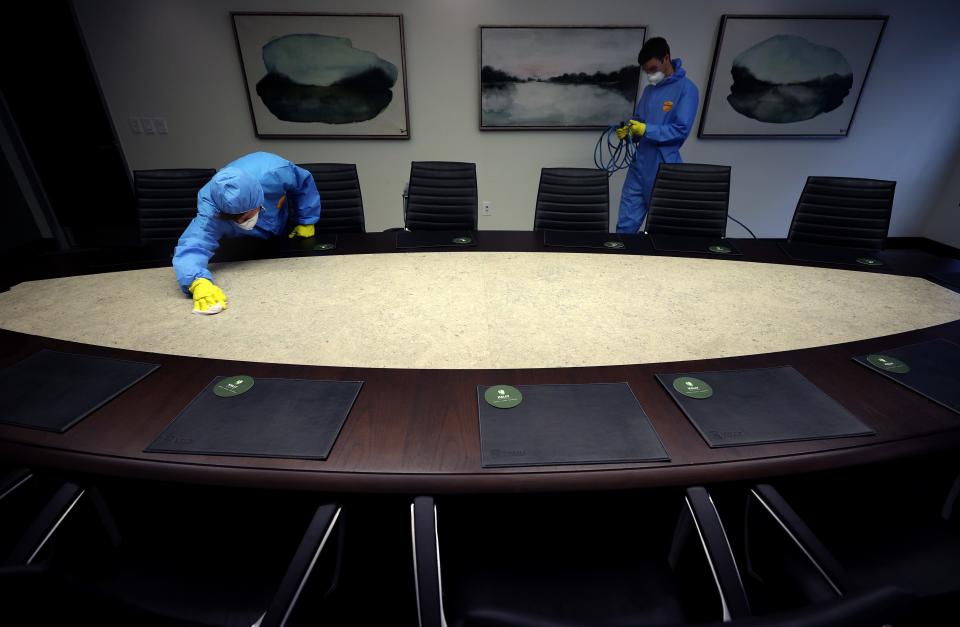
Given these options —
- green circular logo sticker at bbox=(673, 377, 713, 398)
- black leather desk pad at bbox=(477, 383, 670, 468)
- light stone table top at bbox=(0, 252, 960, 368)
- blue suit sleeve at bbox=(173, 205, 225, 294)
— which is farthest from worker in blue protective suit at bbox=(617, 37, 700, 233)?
blue suit sleeve at bbox=(173, 205, 225, 294)

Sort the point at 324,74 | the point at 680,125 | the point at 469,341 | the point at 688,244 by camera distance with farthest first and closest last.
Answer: the point at 324,74 < the point at 680,125 < the point at 688,244 < the point at 469,341

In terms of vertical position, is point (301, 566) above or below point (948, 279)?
below

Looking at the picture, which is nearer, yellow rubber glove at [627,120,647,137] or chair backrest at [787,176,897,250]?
chair backrest at [787,176,897,250]

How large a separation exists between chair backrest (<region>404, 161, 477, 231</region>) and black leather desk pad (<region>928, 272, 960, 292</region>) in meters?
1.93

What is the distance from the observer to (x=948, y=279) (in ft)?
5.12

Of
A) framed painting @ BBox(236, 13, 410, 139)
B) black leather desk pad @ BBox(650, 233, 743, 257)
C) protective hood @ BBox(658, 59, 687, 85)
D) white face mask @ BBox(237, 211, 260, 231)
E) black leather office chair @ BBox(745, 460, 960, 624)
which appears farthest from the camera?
framed painting @ BBox(236, 13, 410, 139)

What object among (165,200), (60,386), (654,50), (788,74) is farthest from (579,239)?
(788,74)

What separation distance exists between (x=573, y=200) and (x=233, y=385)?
6.16ft

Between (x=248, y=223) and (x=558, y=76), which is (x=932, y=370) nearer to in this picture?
(x=248, y=223)

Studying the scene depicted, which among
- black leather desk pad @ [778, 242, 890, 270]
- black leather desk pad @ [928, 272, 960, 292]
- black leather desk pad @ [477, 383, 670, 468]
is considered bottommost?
black leather desk pad @ [477, 383, 670, 468]

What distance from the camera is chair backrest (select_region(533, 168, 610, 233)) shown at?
7.49 feet

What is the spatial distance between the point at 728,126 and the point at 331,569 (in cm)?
390

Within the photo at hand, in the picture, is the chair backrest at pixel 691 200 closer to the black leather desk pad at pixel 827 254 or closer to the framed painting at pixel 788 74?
the black leather desk pad at pixel 827 254

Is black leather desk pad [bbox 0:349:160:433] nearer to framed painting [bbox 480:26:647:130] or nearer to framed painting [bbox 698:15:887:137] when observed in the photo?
framed painting [bbox 480:26:647:130]
